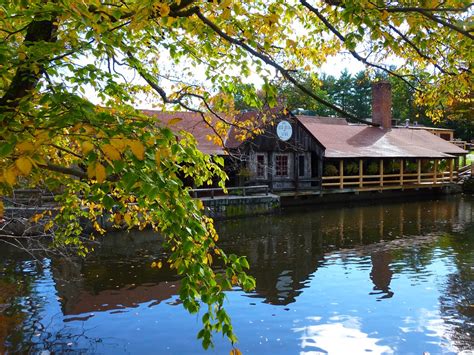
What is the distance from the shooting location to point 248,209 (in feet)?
76.2

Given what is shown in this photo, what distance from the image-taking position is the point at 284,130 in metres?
27.6

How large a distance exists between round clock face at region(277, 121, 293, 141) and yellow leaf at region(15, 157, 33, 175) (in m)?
25.5

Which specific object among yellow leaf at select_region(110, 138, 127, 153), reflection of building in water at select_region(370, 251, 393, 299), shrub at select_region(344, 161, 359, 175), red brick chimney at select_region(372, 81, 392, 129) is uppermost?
red brick chimney at select_region(372, 81, 392, 129)

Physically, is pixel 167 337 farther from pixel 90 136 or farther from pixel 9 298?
pixel 90 136

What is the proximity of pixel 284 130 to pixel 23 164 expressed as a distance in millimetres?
26190

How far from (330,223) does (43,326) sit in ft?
48.3

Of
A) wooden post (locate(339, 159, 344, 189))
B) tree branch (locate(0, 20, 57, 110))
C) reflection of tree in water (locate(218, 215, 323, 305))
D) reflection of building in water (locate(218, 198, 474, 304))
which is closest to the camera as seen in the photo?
tree branch (locate(0, 20, 57, 110))

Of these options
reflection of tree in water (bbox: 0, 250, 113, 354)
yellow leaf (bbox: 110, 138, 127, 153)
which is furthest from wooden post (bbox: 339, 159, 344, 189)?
yellow leaf (bbox: 110, 138, 127, 153)

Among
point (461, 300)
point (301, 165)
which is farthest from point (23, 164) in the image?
point (301, 165)

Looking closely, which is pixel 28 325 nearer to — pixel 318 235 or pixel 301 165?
pixel 318 235

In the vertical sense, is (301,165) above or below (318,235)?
above

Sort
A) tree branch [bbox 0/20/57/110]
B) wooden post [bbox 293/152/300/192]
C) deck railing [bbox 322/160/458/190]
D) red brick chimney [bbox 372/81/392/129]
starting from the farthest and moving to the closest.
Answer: red brick chimney [bbox 372/81/392/129]
deck railing [bbox 322/160/458/190]
wooden post [bbox 293/152/300/192]
tree branch [bbox 0/20/57/110]

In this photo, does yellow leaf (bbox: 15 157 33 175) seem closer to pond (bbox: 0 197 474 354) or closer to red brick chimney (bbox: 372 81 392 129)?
pond (bbox: 0 197 474 354)

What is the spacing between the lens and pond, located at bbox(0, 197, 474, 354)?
25.8 ft
